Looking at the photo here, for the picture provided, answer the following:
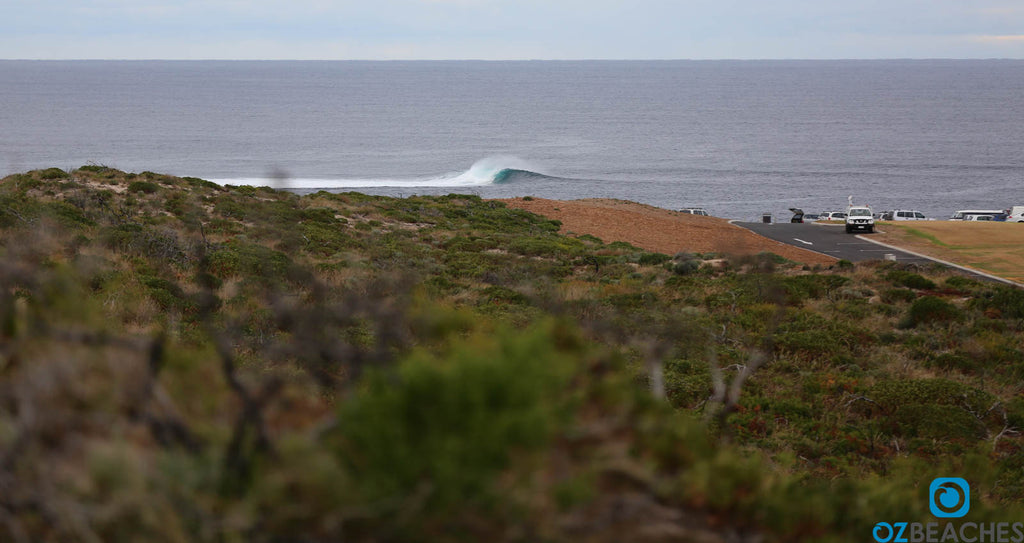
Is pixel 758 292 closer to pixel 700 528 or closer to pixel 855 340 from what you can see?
pixel 855 340

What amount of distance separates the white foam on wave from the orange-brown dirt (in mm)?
39028

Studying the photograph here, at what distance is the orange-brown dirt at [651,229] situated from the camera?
3259 cm

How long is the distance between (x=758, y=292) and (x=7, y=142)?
397 ft

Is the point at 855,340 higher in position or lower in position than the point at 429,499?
lower

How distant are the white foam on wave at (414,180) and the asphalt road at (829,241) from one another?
45.0 m

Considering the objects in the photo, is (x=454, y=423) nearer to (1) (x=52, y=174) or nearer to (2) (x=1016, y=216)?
(1) (x=52, y=174)

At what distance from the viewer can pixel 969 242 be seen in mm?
34906

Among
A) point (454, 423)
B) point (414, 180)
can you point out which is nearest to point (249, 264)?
point (454, 423)

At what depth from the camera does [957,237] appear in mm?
36500

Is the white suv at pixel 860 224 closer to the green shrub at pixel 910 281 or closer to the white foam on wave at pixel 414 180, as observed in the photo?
the green shrub at pixel 910 281

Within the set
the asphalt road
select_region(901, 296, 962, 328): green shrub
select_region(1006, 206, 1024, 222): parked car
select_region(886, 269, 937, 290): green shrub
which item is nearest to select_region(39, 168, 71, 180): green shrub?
select_region(901, 296, 962, 328): green shrub

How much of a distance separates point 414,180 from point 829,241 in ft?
182

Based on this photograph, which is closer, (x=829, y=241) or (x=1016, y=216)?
(x=829, y=241)

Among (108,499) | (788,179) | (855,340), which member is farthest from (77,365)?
(788,179)
